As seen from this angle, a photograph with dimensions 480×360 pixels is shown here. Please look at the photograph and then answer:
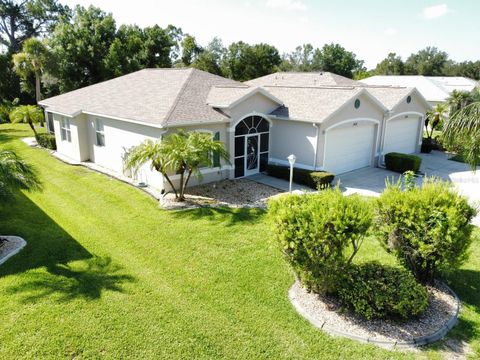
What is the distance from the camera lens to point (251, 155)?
19609mm

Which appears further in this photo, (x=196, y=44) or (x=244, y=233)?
A: (x=196, y=44)

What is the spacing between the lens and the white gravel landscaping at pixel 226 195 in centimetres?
1521

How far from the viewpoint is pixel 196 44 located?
6372cm

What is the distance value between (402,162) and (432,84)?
29736mm

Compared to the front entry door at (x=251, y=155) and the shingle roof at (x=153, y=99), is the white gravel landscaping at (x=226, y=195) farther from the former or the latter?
the shingle roof at (x=153, y=99)

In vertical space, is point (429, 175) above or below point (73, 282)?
above

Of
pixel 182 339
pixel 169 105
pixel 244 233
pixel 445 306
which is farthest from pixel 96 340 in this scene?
pixel 169 105

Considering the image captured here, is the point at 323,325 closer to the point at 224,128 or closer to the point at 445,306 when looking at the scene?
the point at 445,306

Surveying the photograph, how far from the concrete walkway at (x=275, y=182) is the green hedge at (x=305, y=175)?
9.9 inches

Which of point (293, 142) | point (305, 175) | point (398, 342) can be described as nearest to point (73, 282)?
point (398, 342)

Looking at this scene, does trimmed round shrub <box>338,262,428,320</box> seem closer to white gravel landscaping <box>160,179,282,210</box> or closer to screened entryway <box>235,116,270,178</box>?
white gravel landscaping <box>160,179,282,210</box>

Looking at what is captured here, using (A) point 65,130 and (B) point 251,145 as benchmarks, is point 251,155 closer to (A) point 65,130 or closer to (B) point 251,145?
(B) point 251,145

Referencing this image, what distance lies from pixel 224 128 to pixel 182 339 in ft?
39.6

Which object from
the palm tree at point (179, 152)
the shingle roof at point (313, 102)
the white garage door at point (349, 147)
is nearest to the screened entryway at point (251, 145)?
the shingle roof at point (313, 102)
